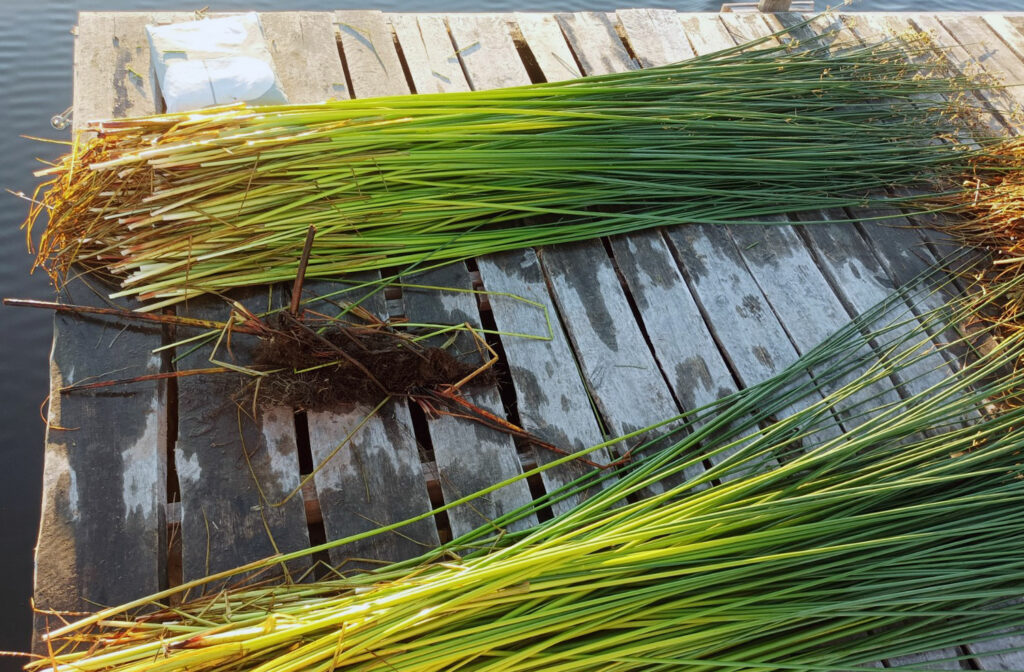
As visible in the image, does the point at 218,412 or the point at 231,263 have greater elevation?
the point at 231,263

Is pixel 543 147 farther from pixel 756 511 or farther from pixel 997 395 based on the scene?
pixel 997 395

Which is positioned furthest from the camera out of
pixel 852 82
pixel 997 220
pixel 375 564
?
pixel 852 82

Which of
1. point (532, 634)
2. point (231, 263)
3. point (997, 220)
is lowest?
point (532, 634)

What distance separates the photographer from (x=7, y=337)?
2721 millimetres

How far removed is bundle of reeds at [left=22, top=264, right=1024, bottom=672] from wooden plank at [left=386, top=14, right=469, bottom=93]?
185 centimetres

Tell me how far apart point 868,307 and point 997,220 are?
1.89ft

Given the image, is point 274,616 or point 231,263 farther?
point 231,263

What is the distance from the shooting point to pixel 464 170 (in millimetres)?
2152

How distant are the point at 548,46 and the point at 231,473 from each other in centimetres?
227

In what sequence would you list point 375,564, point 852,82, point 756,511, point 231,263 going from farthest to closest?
point 852,82 < point 231,263 < point 375,564 < point 756,511

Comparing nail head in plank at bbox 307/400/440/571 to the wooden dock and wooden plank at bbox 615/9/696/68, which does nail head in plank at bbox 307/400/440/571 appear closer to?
the wooden dock

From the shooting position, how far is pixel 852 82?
271cm

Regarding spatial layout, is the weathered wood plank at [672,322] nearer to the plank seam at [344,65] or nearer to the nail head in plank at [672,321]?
the nail head in plank at [672,321]

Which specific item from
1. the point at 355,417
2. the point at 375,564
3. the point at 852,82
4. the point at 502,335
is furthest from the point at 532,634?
the point at 852,82
